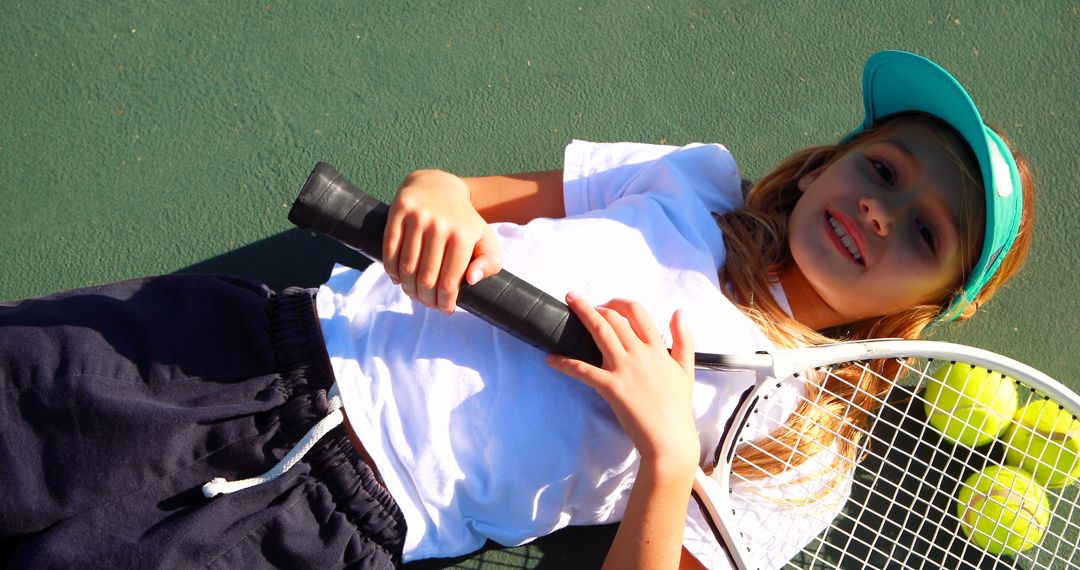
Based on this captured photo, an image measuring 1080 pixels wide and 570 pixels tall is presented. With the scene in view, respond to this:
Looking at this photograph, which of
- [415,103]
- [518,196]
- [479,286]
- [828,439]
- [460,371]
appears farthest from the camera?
[415,103]

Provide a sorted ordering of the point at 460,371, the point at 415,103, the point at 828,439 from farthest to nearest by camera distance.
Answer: the point at 415,103 → the point at 828,439 → the point at 460,371

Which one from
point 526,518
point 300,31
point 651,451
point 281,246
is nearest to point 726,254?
point 651,451

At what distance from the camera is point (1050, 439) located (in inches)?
49.5

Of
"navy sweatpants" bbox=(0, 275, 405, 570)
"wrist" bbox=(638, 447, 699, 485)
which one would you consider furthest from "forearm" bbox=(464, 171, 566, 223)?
"wrist" bbox=(638, 447, 699, 485)

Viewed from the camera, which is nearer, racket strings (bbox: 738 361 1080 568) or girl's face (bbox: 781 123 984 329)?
girl's face (bbox: 781 123 984 329)

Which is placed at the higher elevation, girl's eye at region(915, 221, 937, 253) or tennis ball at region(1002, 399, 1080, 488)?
girl's eye at region(915, 221, 937, 253)

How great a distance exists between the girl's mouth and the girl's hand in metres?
0.49

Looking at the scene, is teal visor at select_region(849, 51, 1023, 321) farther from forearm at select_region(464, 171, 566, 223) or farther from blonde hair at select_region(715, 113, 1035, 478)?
forearm at select_region(464, 171, 566, 223)

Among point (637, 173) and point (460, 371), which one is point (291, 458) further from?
point (637, 173)

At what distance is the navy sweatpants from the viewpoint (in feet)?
3.15

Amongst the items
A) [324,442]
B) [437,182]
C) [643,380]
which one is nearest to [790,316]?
[643,380]

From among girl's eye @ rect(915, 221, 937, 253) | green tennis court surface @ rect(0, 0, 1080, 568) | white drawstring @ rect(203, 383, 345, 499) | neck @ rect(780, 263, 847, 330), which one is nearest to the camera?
white drawstring @ rect(203, 383, 345, 499)

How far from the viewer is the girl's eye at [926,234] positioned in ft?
3.61

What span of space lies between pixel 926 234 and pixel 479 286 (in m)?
0.60
